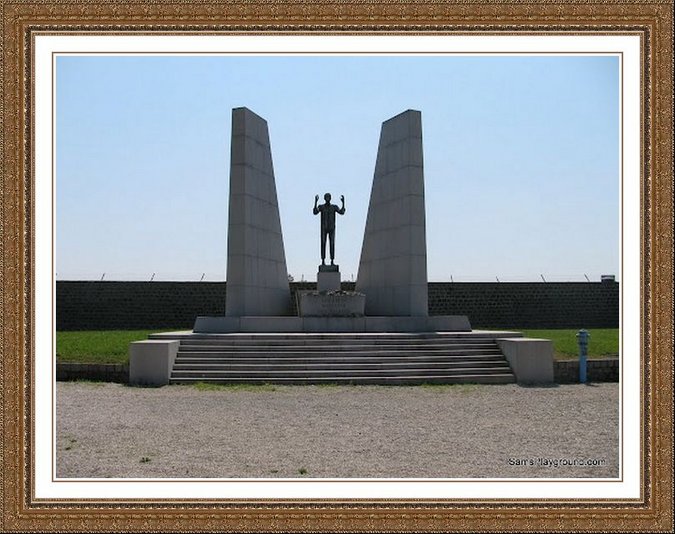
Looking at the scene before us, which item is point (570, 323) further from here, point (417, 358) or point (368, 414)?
point (368, 414)

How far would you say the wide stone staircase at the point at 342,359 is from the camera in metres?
12.2

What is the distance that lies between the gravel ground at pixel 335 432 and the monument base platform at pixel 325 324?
388 cm

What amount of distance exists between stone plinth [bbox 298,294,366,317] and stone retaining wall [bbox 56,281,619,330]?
1065 centimetres

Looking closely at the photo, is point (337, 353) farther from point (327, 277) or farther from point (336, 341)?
point (327, 277)

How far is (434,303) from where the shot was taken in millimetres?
28156

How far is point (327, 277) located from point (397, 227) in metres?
2.44

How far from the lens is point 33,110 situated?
15.4 ft

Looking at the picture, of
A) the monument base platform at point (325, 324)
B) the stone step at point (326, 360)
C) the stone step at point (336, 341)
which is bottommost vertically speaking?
the stone step at point (326, 360)

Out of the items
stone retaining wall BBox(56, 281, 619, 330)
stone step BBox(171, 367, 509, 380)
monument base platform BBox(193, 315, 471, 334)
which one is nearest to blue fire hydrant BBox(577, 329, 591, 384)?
stone step BBox(171, 367, 509, 380)

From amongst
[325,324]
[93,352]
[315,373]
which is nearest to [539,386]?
[315,373]

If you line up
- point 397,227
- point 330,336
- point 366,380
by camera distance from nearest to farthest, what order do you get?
point 366,380 → point 330,336 → point 397,227

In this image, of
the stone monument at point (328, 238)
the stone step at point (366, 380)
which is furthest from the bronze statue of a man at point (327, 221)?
the stone step at point (366, 380)

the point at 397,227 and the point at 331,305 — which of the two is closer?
the point at 331,305

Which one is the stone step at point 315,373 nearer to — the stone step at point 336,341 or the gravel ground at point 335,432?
the gravel ground at point 335,432
